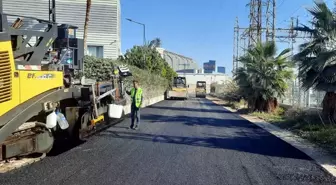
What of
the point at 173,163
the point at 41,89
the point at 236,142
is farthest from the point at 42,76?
the point at 236,142

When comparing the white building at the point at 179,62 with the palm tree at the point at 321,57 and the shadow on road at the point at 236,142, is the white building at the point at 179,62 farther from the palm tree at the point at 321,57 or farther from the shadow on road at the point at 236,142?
the shadow on road at the point at 236,142

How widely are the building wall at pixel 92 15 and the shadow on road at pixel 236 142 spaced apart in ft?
78.8

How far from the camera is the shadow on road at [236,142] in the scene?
10.3 metres

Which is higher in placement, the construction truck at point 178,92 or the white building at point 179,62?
the white building at point 179,62

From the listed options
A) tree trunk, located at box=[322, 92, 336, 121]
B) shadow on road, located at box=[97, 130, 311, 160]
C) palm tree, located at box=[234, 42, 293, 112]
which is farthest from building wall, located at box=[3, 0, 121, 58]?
tree trunk, located at box=[322, 92, 336, 121]

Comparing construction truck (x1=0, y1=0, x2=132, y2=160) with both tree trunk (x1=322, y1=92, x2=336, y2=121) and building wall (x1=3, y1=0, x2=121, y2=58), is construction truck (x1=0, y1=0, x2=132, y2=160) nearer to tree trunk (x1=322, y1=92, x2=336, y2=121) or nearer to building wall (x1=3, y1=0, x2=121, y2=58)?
tree trunk (x1=322, y1=92, x2=336, y2=121)

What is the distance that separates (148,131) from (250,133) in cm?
373

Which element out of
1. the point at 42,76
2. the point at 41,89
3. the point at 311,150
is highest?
the point at 42,76

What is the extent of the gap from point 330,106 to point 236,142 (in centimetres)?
496

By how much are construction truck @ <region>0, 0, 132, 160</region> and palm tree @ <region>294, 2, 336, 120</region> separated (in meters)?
8.05

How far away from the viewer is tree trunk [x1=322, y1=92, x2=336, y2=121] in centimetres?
1446

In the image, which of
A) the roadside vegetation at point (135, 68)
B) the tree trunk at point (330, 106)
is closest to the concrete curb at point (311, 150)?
the tree trunk at point (330, 106)

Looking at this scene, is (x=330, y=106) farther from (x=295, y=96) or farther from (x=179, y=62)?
(x=179, y=62)

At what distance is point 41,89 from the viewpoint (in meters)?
7.27
